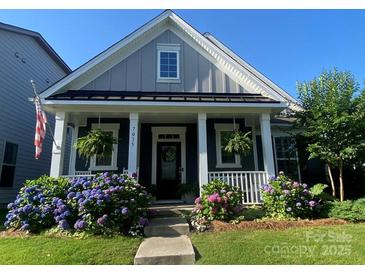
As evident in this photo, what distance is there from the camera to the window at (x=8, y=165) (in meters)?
10.5

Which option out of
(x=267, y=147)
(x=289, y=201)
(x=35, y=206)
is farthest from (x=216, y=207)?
(x=35, y=206)

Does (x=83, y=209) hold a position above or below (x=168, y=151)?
below

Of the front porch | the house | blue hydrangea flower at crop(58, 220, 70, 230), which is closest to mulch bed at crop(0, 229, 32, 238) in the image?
blue hydrangea flower at crop(58, 220, 70, 230)

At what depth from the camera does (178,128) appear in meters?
10.2

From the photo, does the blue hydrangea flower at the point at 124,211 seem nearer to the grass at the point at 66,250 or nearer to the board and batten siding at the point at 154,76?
the grass at the point at 66,250

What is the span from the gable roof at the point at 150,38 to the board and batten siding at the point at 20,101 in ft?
12.6

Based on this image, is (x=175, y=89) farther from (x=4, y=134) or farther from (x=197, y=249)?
(x=4, y=134)

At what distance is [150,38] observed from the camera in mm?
9906

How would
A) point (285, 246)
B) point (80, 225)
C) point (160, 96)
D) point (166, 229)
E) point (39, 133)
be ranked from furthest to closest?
point (160, 96) < point (39, 133) < point (166, 229) < point (80, 225) < point (285, 246)

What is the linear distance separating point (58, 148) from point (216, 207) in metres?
4.77

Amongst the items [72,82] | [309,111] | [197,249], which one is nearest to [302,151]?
[309,111]

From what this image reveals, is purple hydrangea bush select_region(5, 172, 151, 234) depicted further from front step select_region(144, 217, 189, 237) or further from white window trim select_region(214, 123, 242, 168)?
white window trim select_region(214, 123, 242, 168)

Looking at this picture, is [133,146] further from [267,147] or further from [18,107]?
[18,107]

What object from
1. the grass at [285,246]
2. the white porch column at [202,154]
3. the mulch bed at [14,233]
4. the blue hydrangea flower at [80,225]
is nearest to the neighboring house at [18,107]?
the mulch bed at [14,233]
